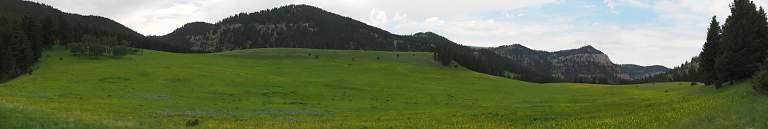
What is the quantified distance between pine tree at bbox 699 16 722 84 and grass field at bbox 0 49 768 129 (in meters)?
2.50

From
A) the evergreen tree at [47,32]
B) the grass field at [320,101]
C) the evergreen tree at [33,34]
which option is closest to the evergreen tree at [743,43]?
the grass field at [320,101]

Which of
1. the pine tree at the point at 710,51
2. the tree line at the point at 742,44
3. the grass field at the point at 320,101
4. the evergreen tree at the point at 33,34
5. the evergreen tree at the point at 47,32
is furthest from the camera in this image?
the evergreen tree at the point at 47,32

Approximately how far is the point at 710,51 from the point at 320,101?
48.6 m

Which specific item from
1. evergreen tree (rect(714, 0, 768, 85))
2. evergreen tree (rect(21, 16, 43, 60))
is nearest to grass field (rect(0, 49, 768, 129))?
evergreen tree (rect(21, 16, 43, 60))

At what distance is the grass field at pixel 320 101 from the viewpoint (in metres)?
31.8

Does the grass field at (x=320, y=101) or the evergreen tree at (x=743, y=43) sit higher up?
the evergreen tree at (x=743, y=43)

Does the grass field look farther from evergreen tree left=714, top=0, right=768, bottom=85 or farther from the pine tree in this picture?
evergreen tree left=714, top=0, right=768, bottom=85

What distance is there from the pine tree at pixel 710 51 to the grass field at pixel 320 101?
2.50 meters

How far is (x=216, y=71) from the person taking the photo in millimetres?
117562

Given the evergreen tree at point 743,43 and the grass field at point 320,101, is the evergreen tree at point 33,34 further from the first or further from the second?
the evergreen tree at point 743,43

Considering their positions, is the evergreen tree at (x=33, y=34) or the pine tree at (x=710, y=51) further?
the evergreen tree at (x=33, y=34)

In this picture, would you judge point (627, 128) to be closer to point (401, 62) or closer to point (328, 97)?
point (328, 97)

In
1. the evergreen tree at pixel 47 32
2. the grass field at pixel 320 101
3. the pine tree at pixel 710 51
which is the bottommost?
the grass field at pixel 320 101

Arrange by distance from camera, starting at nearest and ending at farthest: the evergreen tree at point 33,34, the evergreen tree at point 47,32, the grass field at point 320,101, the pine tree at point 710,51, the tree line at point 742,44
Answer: the grass field at point 320,101
the tree line at point 742,44
the pine tree at point 710,51
the evergreen tree at point 33,34
the evergreen tree at point 47,32
